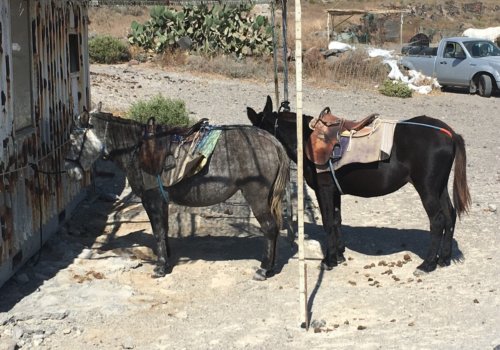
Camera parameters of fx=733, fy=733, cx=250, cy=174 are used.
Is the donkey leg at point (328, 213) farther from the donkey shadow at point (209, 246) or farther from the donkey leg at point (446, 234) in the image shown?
the donkey leg at point (446, 234)

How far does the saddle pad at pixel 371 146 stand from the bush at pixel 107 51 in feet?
60.1

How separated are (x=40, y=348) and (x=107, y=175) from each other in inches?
226

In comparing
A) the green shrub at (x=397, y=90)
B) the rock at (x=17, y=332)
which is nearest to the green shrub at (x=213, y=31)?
the green shrub at (x=397, y=90)

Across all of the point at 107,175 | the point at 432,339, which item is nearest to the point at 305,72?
the point at 107,175

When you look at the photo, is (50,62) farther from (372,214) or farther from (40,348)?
(372,214)

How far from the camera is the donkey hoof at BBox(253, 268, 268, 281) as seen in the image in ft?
24.1

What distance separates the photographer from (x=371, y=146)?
743 cm

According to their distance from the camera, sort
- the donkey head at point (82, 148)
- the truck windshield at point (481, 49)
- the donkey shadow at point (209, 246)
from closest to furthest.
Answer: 1. the donkey head at point (82, 148)
2. the donkey shadow at point (209, 246)
3. the truck windshield at point (481, 49)

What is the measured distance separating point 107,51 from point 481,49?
12.1 meters

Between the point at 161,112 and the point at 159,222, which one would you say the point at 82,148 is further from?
the point at 161,112

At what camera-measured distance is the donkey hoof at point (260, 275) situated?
7352mm

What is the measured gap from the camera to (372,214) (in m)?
9.84

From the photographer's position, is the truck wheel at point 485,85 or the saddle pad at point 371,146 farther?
the truck wheel at point 485,85

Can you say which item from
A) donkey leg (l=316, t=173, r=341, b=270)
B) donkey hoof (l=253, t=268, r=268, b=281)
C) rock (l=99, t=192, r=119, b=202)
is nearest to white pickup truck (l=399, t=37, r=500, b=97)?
rock (l=99, t=192, r=119, b=202)
